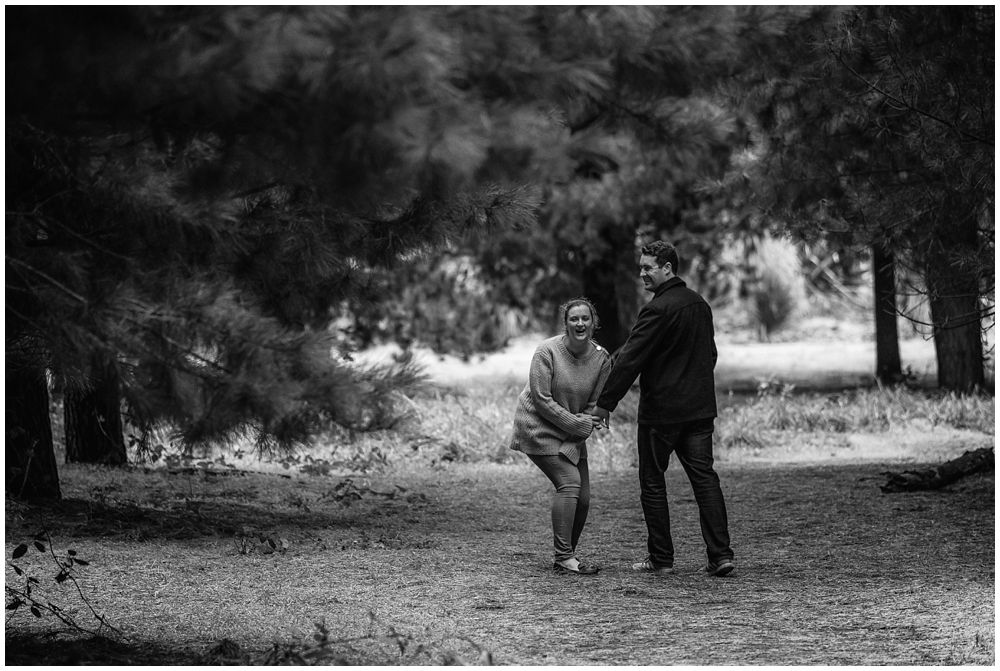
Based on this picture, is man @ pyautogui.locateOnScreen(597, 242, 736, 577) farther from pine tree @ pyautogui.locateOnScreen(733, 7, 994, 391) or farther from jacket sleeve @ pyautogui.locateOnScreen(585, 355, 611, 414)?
pine tree @ pyautogui.locateOnScreen(733, 7, 994, 391)

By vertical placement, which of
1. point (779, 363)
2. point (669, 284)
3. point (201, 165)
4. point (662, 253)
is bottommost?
point (779, 363)

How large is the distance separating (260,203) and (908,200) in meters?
3.66

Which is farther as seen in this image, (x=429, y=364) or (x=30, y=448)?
(x=30, y=448)

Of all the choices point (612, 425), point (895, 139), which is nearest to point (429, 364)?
point (895, 139)

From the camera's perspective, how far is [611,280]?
14953 millimetres

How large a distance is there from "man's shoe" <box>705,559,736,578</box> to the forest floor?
0.07 metres

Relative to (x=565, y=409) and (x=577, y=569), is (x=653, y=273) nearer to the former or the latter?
(x=565, y=409)

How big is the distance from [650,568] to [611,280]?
28.7 ft

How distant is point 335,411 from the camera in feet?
13.5

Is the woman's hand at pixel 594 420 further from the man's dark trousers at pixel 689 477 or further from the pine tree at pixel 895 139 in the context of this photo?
the pine tree at pixel 895 139

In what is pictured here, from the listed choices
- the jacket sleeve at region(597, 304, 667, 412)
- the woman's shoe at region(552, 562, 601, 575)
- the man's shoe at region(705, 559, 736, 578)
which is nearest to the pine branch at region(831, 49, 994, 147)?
the jacket sleeve at region(597, 304, 667, 412)

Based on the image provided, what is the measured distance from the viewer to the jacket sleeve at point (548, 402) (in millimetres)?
6215

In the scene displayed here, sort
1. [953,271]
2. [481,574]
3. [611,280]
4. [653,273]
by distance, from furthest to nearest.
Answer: [611,280] < [953,271] < [481,574] < [653,273]

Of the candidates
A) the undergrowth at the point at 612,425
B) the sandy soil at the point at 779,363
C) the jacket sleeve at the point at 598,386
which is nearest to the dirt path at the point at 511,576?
the jacket sleeve at the point at 598,386
